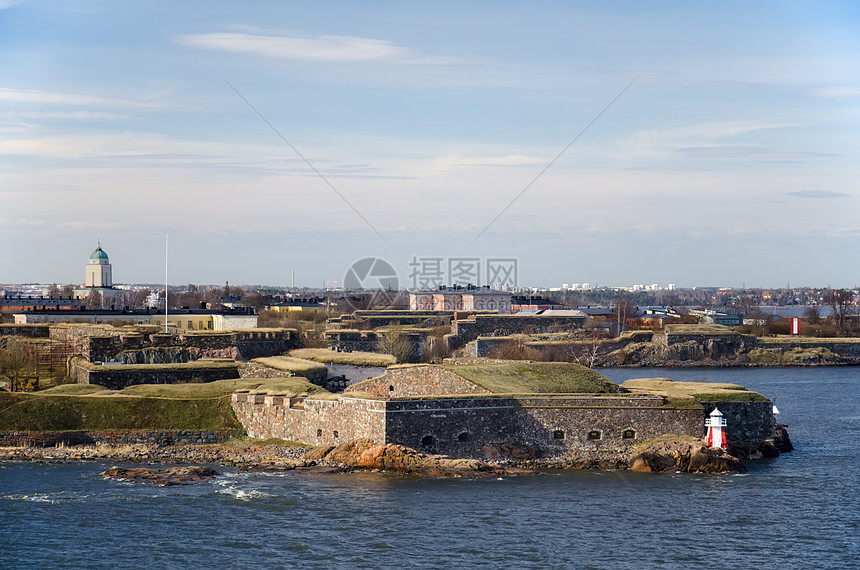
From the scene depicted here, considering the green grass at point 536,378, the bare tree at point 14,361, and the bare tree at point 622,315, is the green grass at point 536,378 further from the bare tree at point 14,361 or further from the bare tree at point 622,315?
the bare tree at point 622,315

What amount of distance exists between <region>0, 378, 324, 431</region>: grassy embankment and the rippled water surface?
3.82m

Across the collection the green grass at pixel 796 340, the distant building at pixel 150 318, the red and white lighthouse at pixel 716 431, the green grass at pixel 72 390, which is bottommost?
the red and white lighthouse at pixel 716 431

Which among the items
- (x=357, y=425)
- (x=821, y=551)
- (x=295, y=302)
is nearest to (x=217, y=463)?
(x=357, y=425)

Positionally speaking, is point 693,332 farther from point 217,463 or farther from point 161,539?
point 161,539

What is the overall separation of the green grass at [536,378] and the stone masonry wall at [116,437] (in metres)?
9.69

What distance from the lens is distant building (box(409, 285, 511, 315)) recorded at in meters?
147

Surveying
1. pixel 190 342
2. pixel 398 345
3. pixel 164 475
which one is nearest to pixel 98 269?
pixel 398 345

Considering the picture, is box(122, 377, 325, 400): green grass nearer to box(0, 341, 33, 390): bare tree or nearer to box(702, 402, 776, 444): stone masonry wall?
box(0, 341, 33, 390): bare tree

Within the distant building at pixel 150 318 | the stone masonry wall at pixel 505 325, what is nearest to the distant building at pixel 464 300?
the stone masonry wall at pixel 505 325

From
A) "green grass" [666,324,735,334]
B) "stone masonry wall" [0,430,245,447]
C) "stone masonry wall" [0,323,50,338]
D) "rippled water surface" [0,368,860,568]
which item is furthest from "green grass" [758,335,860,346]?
"stone masonry wall" [0,430,245,447]

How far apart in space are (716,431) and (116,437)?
22568 mm

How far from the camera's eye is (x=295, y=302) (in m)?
147

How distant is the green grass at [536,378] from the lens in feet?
141

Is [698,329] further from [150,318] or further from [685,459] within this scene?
[685,459]
